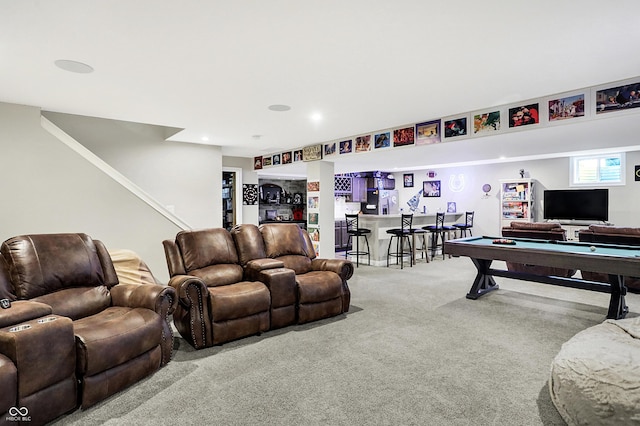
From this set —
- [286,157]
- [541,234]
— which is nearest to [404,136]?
[541,234]

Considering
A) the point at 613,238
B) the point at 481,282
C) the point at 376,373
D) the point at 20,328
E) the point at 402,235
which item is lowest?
the point at 376,373

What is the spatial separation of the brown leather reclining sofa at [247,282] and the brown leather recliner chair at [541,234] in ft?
10.4

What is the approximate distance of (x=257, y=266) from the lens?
367 centimetres

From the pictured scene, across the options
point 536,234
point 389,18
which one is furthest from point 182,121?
point 536,234

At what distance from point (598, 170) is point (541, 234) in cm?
348

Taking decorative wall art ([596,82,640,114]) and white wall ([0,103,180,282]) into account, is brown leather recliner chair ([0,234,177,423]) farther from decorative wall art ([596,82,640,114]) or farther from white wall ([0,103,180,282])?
decorative wall art ([596,82,640,114])

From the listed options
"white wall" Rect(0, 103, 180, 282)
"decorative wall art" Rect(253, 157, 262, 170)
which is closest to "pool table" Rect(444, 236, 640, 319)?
"white wall" Rect(0, 103, 180, 282)

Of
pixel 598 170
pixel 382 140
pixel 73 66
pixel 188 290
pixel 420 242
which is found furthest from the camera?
pixel 420 242

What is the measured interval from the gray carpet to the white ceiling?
2426mm

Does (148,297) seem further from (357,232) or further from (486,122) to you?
(357,232)

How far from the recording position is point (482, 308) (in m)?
4.16

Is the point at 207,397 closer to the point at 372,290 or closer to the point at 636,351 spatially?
the point at 636,351

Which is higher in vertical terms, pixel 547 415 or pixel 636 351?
pixel 636 351

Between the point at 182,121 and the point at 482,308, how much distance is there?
4.63 metres
